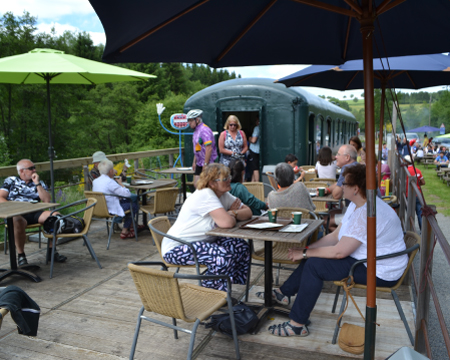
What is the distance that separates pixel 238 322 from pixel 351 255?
3.34ft

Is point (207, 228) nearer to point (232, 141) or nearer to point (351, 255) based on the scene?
point (351, 255)

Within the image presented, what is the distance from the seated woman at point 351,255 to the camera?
2975 millimetres

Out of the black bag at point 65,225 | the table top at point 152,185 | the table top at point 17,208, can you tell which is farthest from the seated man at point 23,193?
the table top at point 152,185

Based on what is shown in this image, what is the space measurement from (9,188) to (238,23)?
3.65 meters

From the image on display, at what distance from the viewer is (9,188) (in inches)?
198

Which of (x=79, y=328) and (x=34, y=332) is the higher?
(x=34, y=332)

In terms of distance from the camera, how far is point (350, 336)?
2990mm

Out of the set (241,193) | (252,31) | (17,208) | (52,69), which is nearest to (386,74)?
(241,193)

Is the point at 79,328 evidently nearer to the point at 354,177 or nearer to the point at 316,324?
the point at 316,324

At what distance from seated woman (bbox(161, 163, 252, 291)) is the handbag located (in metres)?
0.98

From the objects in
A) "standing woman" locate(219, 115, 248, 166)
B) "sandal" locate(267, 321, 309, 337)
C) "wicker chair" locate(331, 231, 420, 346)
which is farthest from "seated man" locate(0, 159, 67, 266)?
"wicker chair" locate(331, 231, 420, 346)

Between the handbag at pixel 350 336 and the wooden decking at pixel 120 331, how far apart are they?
0.21 feet

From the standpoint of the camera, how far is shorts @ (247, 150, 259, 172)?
10.1m

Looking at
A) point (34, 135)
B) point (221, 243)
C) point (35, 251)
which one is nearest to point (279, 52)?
point (221, 243)
